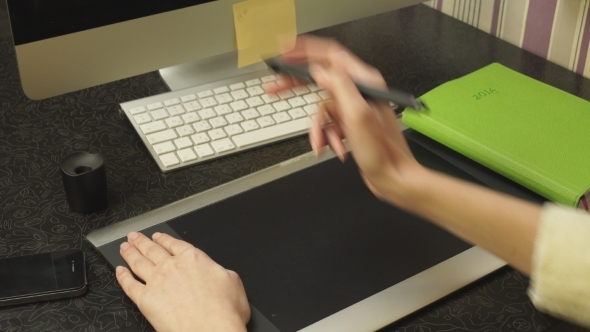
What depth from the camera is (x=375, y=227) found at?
0.82 meters

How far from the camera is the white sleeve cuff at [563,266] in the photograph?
0.60 meters

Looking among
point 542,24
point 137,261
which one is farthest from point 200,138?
point 542,24

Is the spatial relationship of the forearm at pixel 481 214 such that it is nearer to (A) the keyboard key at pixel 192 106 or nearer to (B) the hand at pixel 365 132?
(B) the hand at pixel 365 132

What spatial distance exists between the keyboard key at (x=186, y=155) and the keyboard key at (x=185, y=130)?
3 centimetres

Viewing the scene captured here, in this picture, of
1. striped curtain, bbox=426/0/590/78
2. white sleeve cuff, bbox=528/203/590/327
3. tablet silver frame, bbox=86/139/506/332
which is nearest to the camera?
white sleeve cuff, bbox=528/203/590/327

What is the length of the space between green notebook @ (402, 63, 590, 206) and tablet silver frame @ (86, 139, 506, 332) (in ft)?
0.46

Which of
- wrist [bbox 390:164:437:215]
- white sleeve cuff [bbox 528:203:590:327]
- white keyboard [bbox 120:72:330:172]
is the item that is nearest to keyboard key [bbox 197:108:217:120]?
white keyboard [bbox 120:72:330:172]

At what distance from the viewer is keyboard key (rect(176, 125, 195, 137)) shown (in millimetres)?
958

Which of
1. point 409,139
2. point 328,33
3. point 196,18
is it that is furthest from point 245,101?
point 328,33

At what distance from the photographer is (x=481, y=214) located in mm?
662

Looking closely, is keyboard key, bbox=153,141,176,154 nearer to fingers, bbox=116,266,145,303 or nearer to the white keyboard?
the white keyboard

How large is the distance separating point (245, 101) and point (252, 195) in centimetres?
20

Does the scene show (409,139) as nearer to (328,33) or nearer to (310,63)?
(310,63)

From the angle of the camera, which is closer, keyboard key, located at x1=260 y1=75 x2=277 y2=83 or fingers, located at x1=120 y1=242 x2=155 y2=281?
fingers, located at x1=120 y1=242 x2=155 y2=281
